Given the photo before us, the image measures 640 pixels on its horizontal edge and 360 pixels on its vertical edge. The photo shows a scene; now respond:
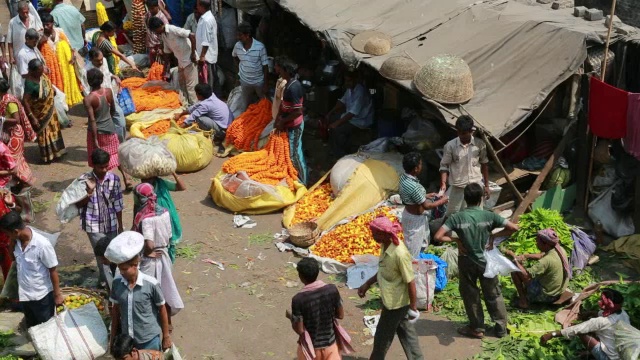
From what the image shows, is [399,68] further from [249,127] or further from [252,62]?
[252,62]

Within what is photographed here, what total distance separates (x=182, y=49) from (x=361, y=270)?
638cm

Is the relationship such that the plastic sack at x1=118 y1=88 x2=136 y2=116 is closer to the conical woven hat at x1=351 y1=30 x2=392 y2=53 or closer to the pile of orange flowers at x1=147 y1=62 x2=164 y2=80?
the pile of orange flowers at x1=147 y1=62 x2=164 y2=80

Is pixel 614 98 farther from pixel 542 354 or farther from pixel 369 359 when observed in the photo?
pixel 369 359

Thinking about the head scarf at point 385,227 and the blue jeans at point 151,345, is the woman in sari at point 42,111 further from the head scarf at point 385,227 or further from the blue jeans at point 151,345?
the head scarf at point 385,227

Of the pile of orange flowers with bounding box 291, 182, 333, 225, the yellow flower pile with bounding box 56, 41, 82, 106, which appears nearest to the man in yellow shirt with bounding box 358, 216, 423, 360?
the pile of orange flowers with bounding box 291, 182, 333, 225

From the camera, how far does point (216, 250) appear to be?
9.66 m

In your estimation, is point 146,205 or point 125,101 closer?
point 146,205

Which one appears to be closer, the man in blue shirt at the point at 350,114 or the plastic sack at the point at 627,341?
the plastic sack at the point at 627,341

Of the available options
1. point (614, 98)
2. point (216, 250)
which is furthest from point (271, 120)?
point (614, 98)

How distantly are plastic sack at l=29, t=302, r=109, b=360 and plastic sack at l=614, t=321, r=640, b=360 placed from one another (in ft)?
14.7

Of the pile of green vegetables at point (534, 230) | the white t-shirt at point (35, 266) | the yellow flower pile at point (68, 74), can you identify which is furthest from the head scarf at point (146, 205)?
the yellow flower pile at point (68, 74)

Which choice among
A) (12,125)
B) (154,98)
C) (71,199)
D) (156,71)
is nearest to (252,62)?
(154,98)

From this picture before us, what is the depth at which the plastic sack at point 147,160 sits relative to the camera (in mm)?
7879

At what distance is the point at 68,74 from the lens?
42.4ft
